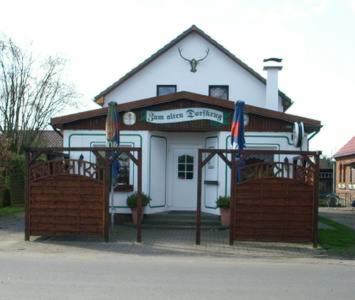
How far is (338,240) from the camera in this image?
15.0 meters

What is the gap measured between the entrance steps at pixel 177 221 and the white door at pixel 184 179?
3.40 ft

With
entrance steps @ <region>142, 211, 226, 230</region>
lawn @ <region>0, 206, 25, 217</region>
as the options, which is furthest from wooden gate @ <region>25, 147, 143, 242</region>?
lawn @ <region>0, 206, 25, 217</region>

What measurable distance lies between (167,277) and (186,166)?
9.63m

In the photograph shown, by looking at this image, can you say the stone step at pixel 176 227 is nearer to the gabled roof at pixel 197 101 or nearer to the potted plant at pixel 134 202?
the potted plant at pixel 134 202

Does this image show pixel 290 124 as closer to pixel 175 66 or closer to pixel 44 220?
pixel 44 220

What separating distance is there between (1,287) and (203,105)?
1034 cm

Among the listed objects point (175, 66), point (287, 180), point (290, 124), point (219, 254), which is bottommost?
point (219, 254)

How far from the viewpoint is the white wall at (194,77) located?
25.9 metres

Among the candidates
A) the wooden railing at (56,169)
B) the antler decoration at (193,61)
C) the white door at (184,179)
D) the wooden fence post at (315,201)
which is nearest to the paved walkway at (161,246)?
the wooden fence post at (315,201)

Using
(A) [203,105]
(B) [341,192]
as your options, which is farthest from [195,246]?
(B) [341,192]

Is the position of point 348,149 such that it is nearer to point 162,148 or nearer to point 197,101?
point 162,148

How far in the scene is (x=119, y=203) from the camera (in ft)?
57.5

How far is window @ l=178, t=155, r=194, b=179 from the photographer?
18.6m

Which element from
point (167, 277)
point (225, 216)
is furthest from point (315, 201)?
point (167, 277)
